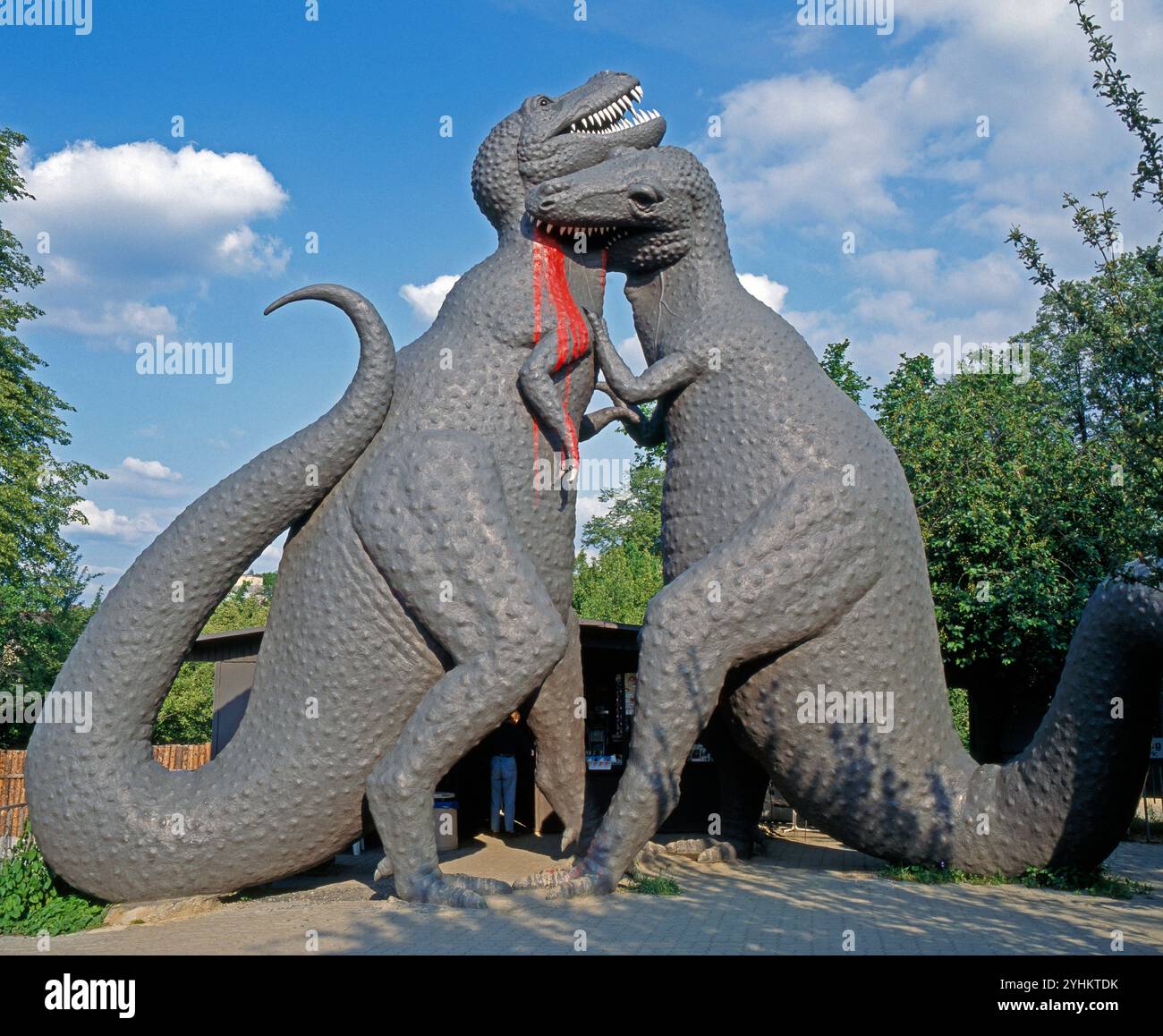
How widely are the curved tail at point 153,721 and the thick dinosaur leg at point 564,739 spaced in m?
1.77

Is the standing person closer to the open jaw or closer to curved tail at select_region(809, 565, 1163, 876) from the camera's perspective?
curved tail at select_region(809, 565, 1163, 876)

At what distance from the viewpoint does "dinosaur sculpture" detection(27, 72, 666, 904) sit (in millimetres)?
6051

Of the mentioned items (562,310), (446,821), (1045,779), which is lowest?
(446,821)

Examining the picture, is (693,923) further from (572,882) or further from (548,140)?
(548,140)

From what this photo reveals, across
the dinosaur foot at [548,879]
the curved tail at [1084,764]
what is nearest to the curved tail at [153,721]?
the dinosaur foot at [548,879]

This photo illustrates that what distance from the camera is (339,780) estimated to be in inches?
246

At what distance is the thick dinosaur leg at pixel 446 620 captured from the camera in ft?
19.9

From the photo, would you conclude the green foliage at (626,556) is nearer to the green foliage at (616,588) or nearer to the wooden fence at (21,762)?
the green foliage at (616,588)

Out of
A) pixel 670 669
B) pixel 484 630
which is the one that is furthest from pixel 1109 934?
pixel 484 630

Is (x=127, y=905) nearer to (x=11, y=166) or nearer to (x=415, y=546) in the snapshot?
(x=415, y=546)

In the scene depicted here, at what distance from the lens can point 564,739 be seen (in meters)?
7.36

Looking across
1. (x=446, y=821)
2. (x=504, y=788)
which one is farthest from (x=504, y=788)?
(x=446, y=821)

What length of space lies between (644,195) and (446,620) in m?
3.41

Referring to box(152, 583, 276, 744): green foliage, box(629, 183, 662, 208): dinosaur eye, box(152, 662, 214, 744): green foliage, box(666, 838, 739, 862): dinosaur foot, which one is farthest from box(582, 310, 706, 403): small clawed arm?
box(152, 662, 214, 744): green foliage
